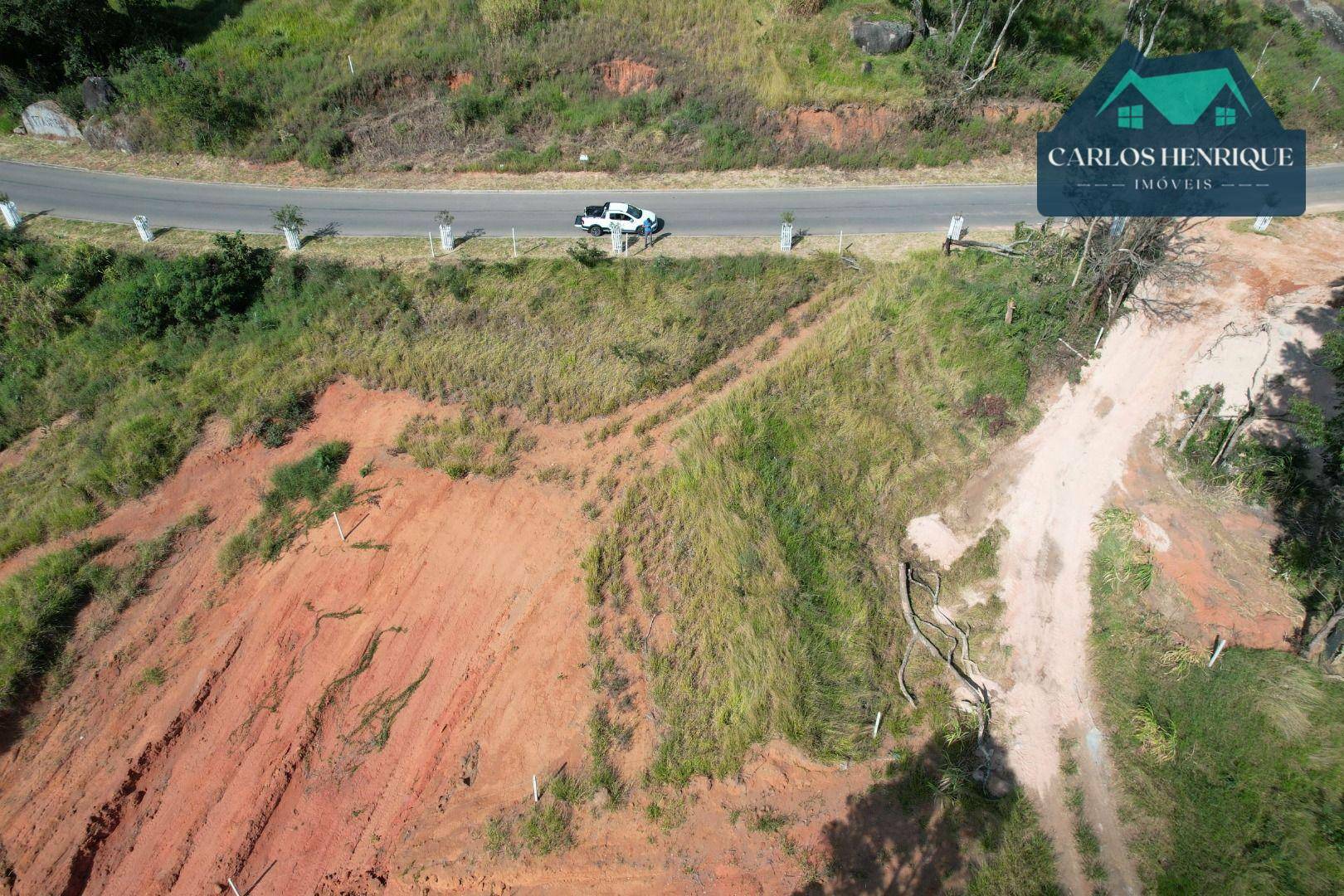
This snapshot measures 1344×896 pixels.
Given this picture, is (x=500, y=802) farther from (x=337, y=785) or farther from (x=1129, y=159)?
(x=1129, y=159)

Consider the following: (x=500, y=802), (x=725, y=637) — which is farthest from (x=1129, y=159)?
(x=500, y=802)

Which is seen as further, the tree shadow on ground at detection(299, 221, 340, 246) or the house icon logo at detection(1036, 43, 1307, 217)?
the tree shadow on ground at detection(299, 221, 340, 246)

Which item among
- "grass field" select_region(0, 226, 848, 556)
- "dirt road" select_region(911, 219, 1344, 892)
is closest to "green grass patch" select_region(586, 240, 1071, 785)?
"dirt road" select_region(911, 219, 1344, 892)

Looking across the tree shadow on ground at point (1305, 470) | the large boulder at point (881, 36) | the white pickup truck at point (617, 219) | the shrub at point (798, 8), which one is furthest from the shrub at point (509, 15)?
the tree shadow on ground at point (1305, 470)

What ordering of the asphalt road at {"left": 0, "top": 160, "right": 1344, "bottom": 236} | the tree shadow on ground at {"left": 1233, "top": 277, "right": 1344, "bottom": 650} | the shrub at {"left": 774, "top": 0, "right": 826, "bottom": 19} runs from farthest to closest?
the shrub at {"left": 774, "top": 0, "right": 826, "bottom": 19} < the asphalt road at {"left": 0, "top": 160, "right": 1344, "bottom": 236} < the tree shadow on ground at {"left": 1233, "top": 277, "right": 1344, "bottom": 650}

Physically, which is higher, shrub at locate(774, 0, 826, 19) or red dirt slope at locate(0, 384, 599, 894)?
shrub at locate(774, 0, 826, 19)

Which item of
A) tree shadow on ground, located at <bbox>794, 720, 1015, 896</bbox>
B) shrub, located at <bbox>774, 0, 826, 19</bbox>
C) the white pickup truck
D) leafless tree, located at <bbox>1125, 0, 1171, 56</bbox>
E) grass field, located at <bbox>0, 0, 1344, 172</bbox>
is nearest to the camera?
tree shadow on ground, located at <bbox>794, 720, 1015, 896</bbox>

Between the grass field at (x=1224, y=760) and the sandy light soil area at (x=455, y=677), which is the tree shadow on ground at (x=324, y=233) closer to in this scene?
the sandy light soil area at (x=455, y=677)

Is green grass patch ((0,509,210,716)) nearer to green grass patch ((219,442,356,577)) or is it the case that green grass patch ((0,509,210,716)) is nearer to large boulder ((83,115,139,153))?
green grass patch ((219,442,356,577))
